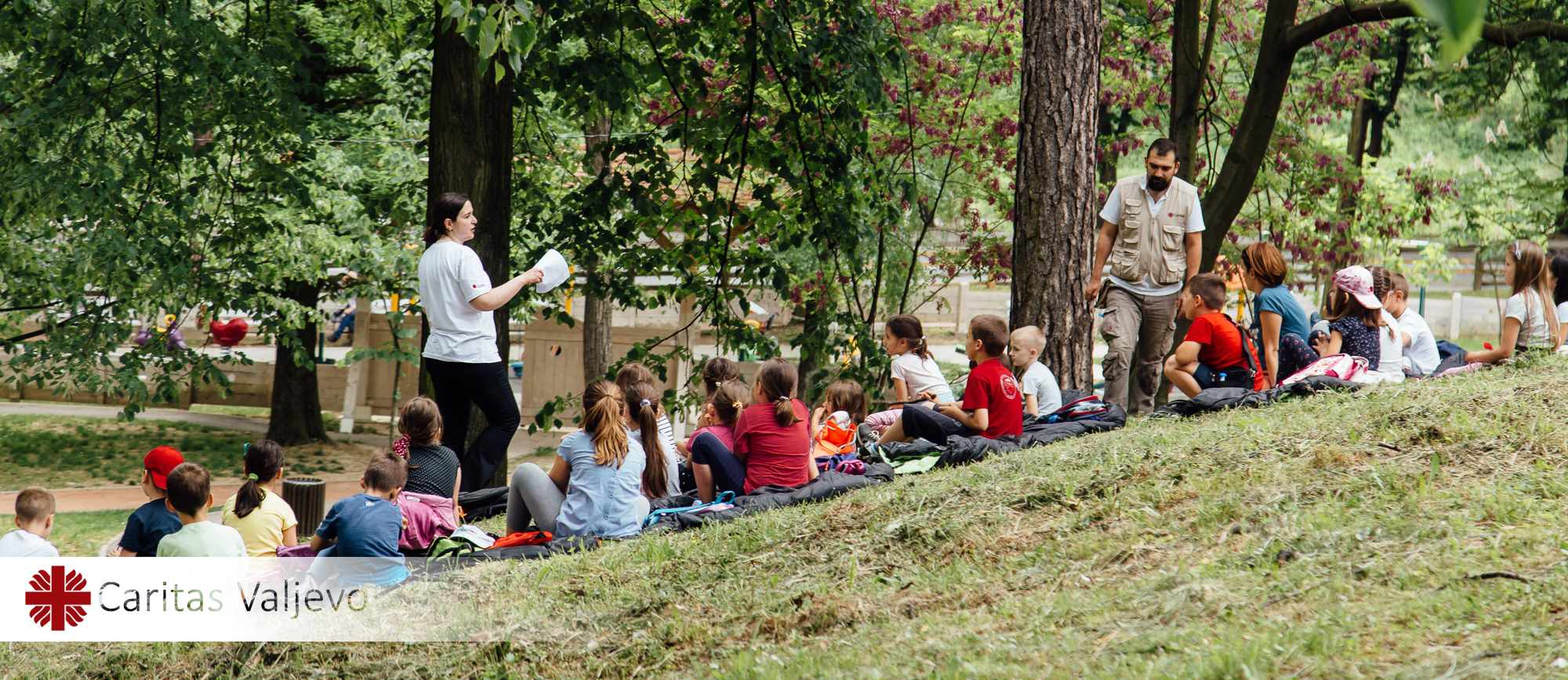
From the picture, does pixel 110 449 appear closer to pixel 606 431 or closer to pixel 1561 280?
pixel 606 431

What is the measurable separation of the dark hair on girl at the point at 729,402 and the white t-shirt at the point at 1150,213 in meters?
2.54

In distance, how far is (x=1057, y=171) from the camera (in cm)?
719

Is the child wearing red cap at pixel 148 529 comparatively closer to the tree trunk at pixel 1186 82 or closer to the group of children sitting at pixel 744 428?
the group of children sitting at pixel 744 428

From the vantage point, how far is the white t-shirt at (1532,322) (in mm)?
6680

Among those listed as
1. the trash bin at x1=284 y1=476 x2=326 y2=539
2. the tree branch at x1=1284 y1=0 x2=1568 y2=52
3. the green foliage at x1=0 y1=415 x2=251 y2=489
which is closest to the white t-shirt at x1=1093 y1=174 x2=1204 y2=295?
the tree branch at x1=1284 y1=0 x2=1568 y2=52

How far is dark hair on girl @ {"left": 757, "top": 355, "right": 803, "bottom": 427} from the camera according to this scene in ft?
18.0

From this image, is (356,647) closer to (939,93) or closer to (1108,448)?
(1108,448)

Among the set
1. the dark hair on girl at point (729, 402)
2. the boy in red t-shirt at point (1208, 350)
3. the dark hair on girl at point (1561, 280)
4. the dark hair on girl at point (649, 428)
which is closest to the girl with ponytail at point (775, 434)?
the dark hair on girl at point (729, 402)

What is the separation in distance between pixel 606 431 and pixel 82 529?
735 centimetres

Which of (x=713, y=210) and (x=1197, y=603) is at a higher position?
(x=713, y=210)

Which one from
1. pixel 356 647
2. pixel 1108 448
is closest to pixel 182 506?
pixel 356 647

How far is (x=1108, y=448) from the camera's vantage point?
486cm

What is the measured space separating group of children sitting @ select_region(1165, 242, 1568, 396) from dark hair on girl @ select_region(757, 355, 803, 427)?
7.80 feet

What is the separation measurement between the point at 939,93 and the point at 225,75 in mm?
7405
